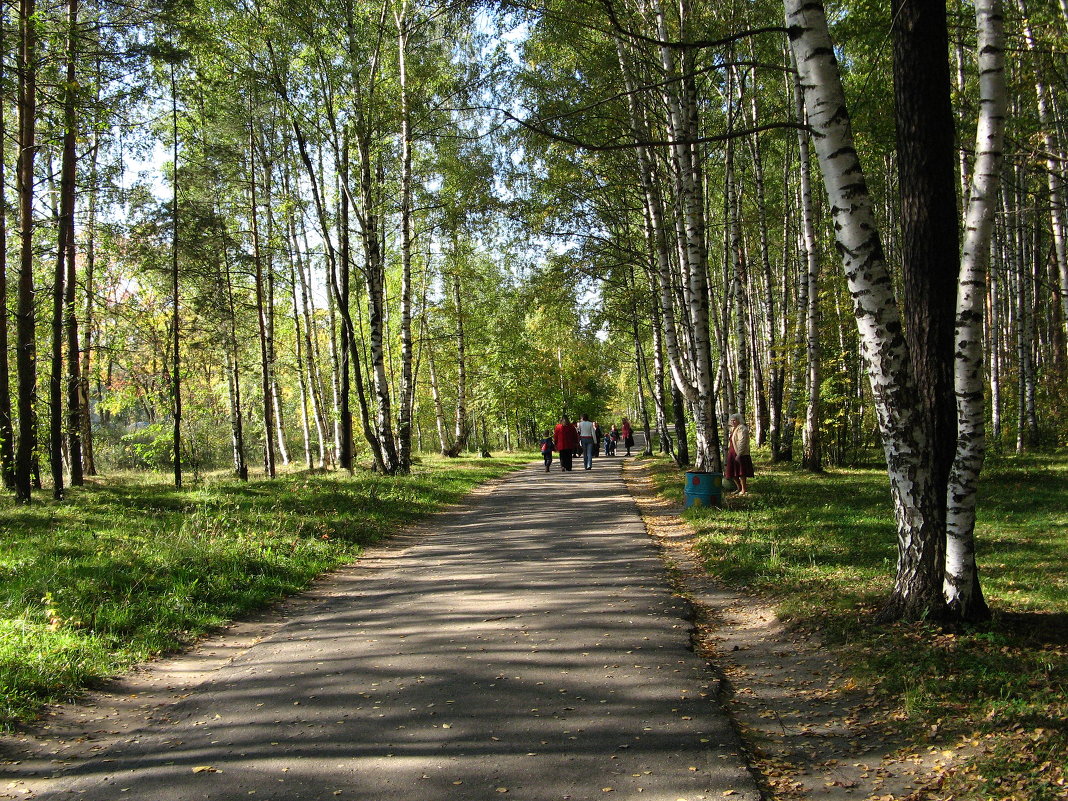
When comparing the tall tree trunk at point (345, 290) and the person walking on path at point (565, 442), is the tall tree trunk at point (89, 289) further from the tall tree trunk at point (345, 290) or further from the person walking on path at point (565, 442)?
the person walking on path at point (565, 442)

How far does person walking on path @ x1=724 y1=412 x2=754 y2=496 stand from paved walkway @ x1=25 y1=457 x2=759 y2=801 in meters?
6.03

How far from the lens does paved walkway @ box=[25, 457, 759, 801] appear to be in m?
3.65

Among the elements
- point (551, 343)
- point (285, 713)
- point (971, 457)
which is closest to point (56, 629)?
point (285, 713)

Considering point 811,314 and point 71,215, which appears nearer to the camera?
point 71,215

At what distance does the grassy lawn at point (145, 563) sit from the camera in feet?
18.5

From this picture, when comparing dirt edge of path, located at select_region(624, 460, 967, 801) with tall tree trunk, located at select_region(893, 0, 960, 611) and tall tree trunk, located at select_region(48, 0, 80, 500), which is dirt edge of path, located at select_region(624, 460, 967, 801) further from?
tall tree trunk, located at select_region(48, 0, 80, 500)

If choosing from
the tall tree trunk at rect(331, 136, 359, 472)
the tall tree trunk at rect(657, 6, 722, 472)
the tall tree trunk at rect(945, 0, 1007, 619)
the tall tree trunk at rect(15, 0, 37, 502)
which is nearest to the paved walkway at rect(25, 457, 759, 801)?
the tall tree trunk at rect(945, 0, 1007, 619)

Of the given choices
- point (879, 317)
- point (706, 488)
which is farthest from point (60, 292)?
point (879, 317)

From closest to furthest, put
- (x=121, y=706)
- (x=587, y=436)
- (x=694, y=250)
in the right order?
(x=121, y=706)
(x=694, y=250)
(x=587, y=436)

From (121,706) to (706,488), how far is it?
9.48m

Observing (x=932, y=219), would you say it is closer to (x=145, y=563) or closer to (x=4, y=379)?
(x=145, y=563)

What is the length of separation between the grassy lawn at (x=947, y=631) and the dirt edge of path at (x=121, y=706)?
4.45 m

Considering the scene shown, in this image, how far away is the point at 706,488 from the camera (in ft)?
41.5

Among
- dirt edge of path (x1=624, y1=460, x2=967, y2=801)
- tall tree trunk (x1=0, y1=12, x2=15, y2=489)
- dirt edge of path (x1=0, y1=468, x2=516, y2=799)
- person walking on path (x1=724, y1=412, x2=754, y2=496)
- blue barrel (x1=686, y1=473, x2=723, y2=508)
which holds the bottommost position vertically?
dirt edge of path (x1=624, y1=460, x2=967, y2=801)
